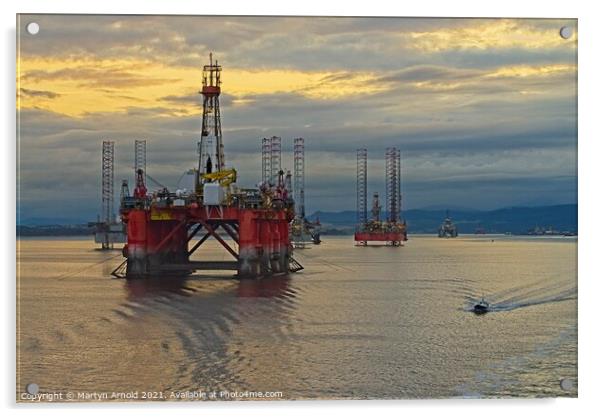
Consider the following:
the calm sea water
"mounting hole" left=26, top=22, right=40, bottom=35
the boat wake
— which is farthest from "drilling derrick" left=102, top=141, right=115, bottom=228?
the boat wake

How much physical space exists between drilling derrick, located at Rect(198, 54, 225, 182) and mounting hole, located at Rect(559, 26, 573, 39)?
4.07 m

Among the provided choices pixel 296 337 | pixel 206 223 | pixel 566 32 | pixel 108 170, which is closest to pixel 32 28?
pixel 108 170

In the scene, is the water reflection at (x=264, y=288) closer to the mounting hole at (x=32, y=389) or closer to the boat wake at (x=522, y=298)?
the boat wake at (x=522, y=298)

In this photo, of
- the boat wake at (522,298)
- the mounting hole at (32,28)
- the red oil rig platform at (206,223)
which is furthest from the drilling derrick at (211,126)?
the boat wake at (522,298)

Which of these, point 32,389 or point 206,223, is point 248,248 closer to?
point 206,223

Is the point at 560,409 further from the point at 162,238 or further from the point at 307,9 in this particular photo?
the point at 162,238

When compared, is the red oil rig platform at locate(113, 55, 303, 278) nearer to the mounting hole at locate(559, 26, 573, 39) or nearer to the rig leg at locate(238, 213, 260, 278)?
the rig leg at locate(238, 213, 260, 278)

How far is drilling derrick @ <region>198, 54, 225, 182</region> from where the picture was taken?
38.8 feet

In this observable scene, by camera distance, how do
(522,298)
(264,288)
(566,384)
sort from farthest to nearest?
(522,298), (264,288), (566,384)

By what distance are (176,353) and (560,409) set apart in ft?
18.0

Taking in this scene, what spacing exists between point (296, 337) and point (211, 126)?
362 cm

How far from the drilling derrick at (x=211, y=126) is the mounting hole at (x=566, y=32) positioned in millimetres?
4073

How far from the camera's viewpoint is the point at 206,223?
2172cm

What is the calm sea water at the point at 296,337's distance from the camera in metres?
11.3
